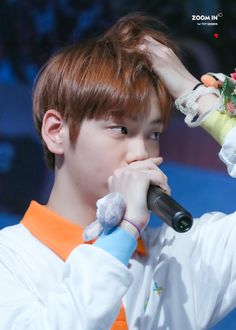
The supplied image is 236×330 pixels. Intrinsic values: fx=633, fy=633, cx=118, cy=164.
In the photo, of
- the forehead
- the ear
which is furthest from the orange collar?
the forehead

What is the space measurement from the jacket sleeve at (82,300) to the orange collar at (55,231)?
0.17 metres

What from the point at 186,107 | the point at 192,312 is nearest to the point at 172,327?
the point at 192,312

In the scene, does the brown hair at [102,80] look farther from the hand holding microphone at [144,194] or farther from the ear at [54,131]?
the hand holding microphone at [144,194]

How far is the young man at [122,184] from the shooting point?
1049 millimetres

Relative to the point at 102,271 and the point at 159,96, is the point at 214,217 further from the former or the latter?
the point at 102,271

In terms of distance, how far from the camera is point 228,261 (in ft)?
3.69

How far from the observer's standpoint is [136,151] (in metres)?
1.07

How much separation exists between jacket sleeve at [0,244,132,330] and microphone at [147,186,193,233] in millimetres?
97

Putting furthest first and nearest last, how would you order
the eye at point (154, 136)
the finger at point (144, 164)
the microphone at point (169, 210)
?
the eye at point (154, 136), the finger at point (144, 164), the microphone at point (169, 210)

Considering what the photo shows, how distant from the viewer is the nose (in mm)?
1058

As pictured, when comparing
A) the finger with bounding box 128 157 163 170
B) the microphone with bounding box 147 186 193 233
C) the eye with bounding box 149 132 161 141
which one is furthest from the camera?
the eye with bounding box 149 132 161 141

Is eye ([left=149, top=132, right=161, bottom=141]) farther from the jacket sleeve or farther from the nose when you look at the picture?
the jacket sleeve

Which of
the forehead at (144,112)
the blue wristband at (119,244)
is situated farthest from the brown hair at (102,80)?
the blue wristband at (119,244)

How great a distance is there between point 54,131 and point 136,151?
0.18m
